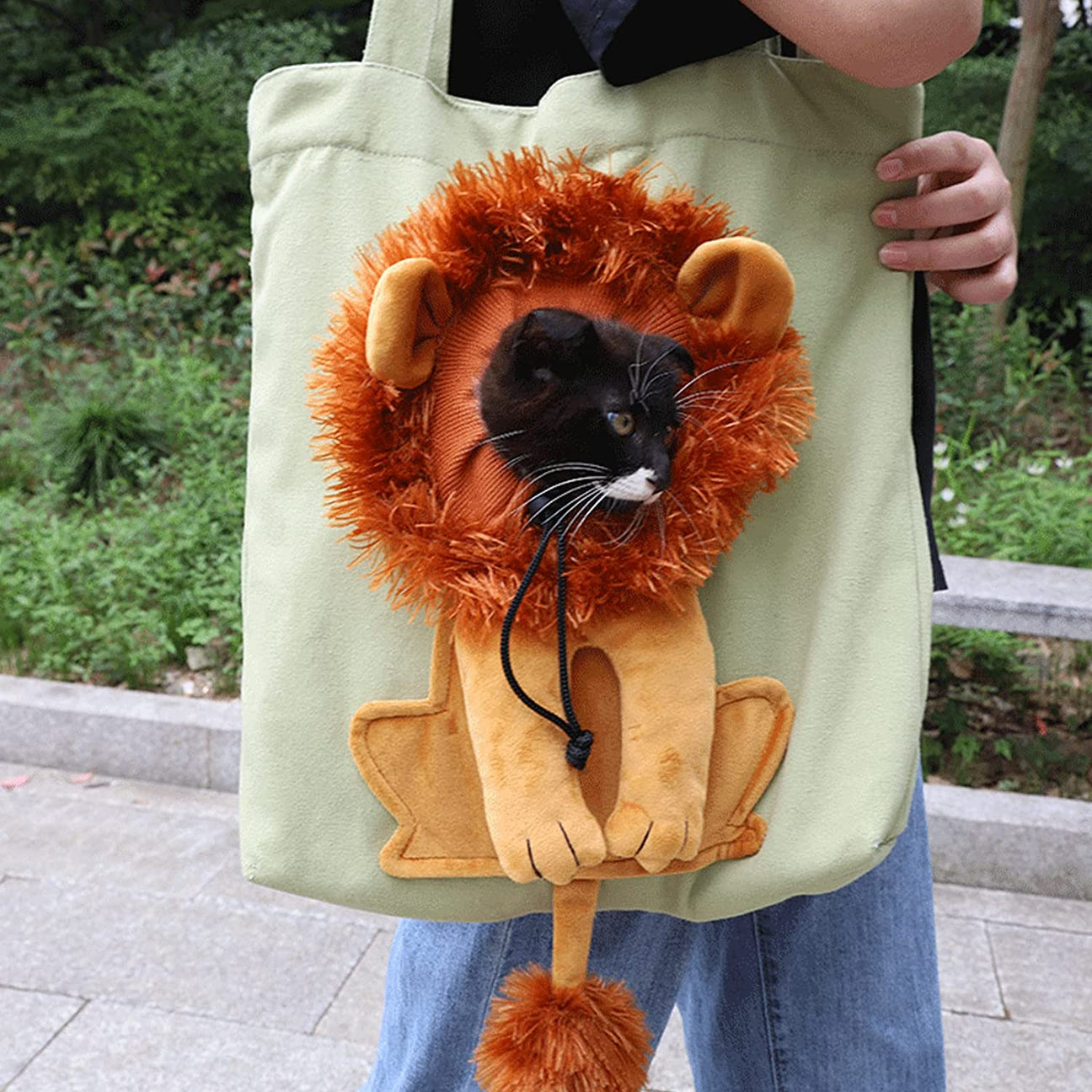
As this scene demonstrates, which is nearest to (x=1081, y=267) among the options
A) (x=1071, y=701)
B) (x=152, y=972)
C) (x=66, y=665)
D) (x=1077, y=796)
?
(x=1071, y=701)

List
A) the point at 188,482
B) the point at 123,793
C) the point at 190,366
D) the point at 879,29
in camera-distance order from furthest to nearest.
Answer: the point at 190,366 → the point at 188,482 → the point at 123,793 → the point at 879,29

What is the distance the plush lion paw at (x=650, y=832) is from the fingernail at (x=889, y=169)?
0.57 meters

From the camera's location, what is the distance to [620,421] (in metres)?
0.89

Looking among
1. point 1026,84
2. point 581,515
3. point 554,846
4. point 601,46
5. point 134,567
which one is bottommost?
point 134,567

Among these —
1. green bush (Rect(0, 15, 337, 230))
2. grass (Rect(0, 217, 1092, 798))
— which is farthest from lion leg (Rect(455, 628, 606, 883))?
green bush (Rect(0, 15, 337, 230))

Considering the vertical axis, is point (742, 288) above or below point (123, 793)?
above

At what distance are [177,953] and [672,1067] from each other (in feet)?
3.47

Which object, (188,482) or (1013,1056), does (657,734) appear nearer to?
(1013,1056)

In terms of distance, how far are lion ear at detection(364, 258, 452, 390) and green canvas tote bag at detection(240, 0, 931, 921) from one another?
0.45 ft

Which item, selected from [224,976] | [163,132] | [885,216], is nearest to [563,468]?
[885,216]

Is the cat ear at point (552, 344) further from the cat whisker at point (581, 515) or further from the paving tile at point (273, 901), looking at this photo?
the paving tile at point (273, 901)

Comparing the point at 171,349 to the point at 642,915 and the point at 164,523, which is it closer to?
the point at 164,523

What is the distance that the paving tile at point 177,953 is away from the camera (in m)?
2.34

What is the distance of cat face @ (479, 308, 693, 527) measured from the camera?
890 millimetres
